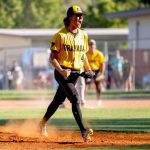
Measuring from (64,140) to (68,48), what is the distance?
1560 millimetres

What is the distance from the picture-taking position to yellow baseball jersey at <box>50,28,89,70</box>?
41.5 ft

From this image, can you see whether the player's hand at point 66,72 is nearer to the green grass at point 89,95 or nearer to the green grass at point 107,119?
the green grass at point 107,119

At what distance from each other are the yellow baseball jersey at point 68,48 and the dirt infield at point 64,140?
1298 millimetres

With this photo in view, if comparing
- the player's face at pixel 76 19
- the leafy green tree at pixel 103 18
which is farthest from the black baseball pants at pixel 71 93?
the leafy green tree at pixel 103 18

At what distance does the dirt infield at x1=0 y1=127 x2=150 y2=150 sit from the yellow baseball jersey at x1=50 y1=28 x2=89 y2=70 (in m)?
1.30

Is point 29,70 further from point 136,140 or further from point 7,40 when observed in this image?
point 136,140

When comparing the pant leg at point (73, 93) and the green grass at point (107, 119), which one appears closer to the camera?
the pant leg at point (73, 93)

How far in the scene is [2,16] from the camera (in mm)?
73125

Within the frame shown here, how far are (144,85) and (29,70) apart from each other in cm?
631

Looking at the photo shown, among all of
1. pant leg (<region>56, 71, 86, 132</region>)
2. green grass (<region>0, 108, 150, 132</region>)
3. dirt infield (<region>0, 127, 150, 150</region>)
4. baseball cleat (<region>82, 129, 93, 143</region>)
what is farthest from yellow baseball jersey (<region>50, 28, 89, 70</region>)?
green grass (<region>0, 108, 150, 132</region>)

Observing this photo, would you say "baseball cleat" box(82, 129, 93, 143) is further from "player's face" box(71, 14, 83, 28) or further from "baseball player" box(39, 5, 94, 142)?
"player's face" box(71, 14, 83, 28)

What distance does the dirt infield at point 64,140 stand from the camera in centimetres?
1161

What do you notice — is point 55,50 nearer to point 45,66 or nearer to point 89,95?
point 89,95

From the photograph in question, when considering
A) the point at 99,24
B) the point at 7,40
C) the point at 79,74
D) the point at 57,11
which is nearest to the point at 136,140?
the point at 79,74
